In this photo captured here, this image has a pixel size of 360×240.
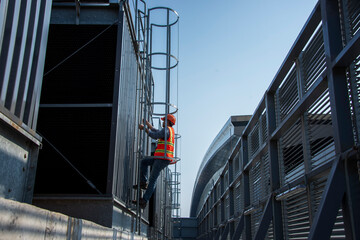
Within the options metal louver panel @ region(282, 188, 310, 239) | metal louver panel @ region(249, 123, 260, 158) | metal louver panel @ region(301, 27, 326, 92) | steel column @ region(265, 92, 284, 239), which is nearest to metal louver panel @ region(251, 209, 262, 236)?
metal louver panel @ region(249, 123, 260, 158)

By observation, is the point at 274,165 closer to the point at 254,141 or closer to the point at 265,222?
Answer: the point at 265,222

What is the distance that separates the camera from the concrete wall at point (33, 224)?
181 cm

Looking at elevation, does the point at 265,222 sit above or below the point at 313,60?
below

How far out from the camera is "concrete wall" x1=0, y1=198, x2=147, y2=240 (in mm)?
1810

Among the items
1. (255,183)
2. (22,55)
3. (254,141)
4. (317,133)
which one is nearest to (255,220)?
(255,183)

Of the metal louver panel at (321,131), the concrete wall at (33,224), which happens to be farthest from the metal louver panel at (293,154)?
the concrete wall at (33,224)

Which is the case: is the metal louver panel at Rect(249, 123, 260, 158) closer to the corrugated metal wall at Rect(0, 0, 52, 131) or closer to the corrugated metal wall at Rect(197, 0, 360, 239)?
the corrugated metal wall at Rect(197, 0, 360, 239)

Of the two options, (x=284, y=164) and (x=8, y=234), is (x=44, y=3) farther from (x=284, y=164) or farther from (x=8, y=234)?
(x=284, y=164)


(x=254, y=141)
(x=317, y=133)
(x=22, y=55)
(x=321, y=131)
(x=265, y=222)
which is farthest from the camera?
(x=254, y=141)

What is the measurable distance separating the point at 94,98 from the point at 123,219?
97.1 inches

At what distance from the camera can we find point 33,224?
6.82 ft

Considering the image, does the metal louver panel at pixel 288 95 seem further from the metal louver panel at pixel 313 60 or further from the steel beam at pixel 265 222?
the steel beam at pixel 265 222

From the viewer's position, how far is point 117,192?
23.5ft

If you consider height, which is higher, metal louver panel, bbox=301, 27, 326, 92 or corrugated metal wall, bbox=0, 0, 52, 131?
metal louver panel, bbox=301, 27, 326, 92
